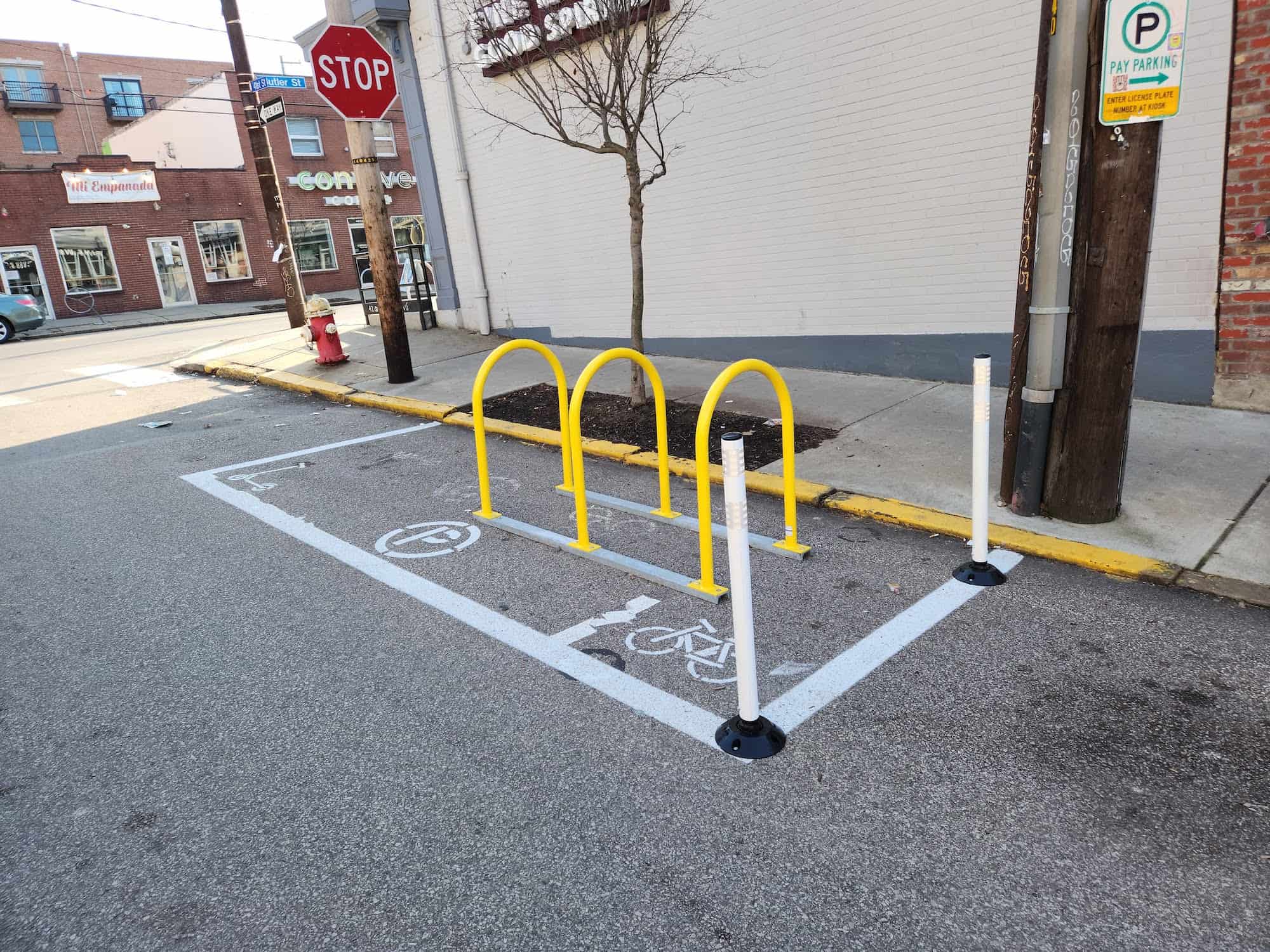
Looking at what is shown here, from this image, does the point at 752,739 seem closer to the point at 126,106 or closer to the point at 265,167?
the point at 265,167

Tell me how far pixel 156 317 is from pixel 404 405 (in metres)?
21.3

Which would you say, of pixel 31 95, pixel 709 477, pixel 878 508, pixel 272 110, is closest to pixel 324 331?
pixel 272 110

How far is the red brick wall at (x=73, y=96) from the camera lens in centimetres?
3444

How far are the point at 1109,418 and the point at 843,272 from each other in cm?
439

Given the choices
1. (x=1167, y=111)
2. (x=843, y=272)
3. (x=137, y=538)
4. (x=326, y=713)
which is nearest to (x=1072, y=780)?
(x=326, y=713)

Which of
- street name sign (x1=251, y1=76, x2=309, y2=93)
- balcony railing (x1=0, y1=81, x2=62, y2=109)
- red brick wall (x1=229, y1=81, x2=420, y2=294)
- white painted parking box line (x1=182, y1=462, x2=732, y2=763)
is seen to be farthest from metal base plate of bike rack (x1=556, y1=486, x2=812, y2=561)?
balcony railing (x1=0, y1=81, x2=62, y2=109)

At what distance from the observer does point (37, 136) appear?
115 feet

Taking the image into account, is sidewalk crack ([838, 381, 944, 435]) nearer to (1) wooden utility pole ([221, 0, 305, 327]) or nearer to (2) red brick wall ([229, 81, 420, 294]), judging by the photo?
(1) wooden utility pole ([221, 0, 305, 327])

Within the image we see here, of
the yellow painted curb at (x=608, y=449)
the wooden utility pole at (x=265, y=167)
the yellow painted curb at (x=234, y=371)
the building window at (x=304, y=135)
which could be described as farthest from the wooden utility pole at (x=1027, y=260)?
the building window at (x=304, y=135)

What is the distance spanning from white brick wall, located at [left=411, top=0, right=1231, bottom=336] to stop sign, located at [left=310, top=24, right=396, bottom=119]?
214 centimetres

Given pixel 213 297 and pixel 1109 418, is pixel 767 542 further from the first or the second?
pixel 213 297

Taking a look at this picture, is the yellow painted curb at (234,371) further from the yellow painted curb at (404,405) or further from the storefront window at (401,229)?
the storefront window at (401,229)

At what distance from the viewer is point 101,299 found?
88.3 ft

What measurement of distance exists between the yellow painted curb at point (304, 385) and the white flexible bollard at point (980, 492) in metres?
7.80
